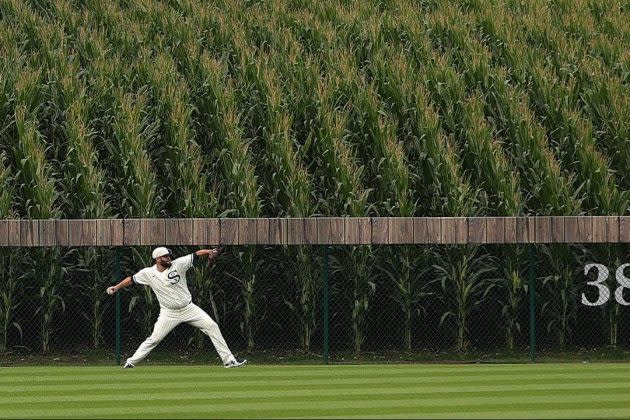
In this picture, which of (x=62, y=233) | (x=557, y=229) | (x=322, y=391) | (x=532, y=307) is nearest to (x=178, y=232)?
(x=62, y=233)

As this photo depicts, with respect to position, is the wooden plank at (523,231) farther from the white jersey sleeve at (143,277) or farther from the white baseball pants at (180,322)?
the white jersey sleeve at (143,277)

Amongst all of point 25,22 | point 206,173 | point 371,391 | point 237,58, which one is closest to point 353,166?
point 206,173

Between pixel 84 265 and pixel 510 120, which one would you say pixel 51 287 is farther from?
pixel 510 120

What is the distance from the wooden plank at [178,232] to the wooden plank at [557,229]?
17.3 feet

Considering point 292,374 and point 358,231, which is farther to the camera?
point 358,231

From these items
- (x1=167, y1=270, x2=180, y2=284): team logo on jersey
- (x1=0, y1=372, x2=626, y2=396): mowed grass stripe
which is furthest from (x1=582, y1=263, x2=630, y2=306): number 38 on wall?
(x1=167, y1=270, x2=180, y2=284): team logo on jersey

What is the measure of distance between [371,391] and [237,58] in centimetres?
1576

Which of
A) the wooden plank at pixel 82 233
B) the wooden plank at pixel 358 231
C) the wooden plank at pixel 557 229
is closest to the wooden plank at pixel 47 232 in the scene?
the wooden plank at pixel 82 233

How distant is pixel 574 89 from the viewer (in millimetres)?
26812

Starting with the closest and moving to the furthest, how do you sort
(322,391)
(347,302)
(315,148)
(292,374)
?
1. (322,391)
2. (292,374)
3. (347,302)
4. (315,148)

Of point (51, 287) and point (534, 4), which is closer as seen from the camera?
point (51, 287)

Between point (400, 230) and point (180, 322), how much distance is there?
369 cm

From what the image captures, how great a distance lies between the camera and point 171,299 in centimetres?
1898

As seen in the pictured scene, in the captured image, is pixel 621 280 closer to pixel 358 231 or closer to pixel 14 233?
pixel 358 231
